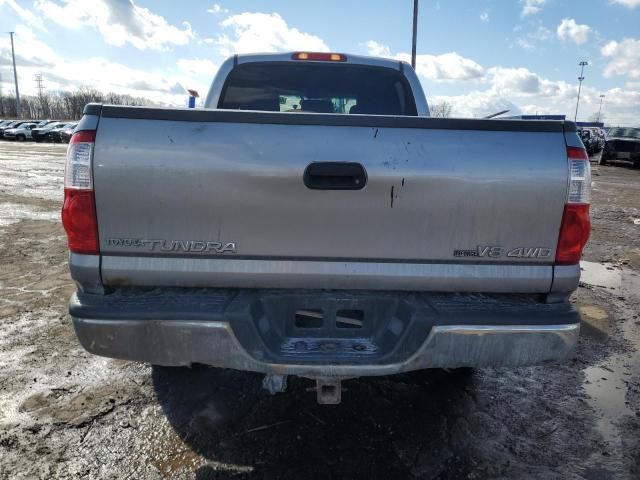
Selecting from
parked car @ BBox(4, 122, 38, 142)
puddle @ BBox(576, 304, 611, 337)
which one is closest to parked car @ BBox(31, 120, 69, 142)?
parked car @ BBox(4, 122, 38, 142)

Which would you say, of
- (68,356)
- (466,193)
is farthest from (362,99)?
(68,356)

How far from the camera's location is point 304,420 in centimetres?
293

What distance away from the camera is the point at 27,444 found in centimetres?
264

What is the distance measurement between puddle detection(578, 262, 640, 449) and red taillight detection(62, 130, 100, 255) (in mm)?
3072

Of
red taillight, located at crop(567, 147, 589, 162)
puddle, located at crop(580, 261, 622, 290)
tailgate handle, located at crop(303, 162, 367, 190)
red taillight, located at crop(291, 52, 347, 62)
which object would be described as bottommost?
puddle, located at crop(580, 261, 622, 290)

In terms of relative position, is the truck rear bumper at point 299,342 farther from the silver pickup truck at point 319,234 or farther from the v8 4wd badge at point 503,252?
the v8 4wd badge at point 503,252

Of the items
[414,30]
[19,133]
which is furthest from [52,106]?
[414,30]

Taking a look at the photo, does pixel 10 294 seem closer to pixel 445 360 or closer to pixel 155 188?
pixel 155 188

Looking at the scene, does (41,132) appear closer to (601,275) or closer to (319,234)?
(601,275)

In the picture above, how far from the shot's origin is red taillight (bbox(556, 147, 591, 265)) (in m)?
2.20

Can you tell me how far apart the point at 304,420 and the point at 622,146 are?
26.8 m

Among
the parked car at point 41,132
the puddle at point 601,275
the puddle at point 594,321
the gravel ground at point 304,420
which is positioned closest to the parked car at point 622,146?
the puddle at point 601,275

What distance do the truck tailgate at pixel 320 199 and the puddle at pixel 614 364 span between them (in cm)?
143

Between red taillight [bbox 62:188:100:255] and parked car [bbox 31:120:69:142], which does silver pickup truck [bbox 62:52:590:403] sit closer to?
red taillight [bbox 62:188:100:255]
